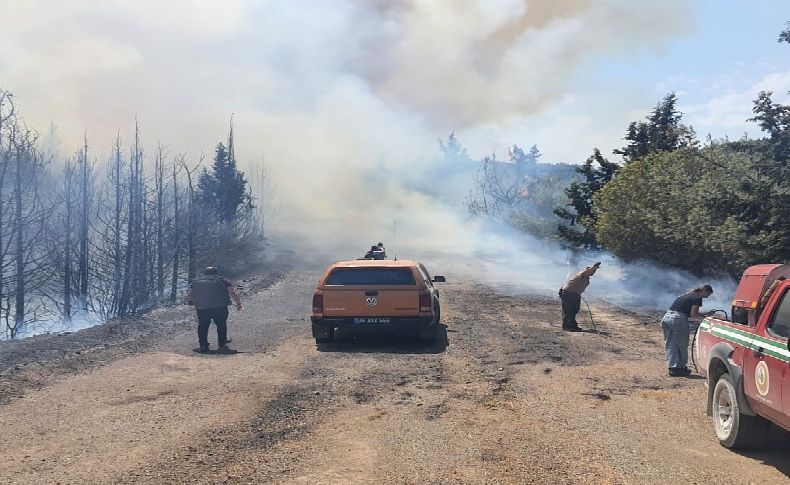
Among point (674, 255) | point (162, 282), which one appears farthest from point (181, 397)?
point (162, 282)

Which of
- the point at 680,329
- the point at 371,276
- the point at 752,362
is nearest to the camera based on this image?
the point at 752,362

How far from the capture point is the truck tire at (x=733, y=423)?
19.3 feet

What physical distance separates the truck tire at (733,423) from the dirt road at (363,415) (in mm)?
135

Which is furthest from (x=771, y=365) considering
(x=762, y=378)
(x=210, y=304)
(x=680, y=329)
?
(x=210, y=304)

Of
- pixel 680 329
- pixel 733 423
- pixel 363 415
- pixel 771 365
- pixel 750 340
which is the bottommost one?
pixel 363 415

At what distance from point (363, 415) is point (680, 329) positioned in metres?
5.04

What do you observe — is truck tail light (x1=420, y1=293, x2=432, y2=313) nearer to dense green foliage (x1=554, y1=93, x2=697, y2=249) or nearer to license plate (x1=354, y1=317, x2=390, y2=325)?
license plate (x1=354, y1=317, x2=390, y2=325)

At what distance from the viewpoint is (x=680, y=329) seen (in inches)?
387

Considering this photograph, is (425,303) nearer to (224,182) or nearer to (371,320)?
(371,320)

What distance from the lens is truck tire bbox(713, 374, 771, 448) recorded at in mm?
5887

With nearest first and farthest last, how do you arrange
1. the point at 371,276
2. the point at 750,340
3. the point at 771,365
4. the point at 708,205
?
the point at 771,365 → the point at 750,340 → the point at 371,276 → the point at 708,205

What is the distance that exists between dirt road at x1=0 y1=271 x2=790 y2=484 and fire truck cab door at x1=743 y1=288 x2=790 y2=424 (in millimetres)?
586

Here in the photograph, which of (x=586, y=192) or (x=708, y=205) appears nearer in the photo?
(x=708, y=205)

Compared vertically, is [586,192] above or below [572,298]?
above
